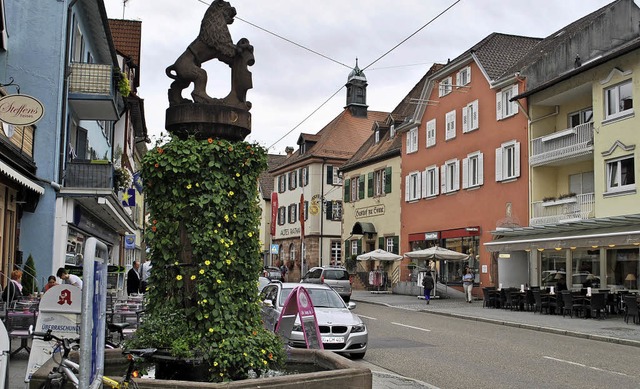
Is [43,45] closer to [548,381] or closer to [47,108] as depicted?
[47,108]

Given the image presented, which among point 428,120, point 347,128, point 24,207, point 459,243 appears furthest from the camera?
point 347,128

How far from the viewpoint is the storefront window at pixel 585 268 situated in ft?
90.8

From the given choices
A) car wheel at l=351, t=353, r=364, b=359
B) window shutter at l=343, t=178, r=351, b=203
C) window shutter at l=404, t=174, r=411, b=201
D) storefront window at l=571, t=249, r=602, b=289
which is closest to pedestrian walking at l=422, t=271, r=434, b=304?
storefront window at l=571, t=249, r=602, b=289

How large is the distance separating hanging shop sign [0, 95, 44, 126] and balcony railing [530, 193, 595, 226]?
Result: 2027cm

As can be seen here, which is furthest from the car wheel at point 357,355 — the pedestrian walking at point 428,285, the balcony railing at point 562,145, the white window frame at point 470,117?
the white window frame at point 470,117

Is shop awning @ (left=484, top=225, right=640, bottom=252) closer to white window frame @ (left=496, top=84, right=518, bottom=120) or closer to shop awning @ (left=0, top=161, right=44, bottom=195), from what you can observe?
white window frame @ (left=496, top=84, right=518, bottom=120)

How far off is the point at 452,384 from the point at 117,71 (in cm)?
1652

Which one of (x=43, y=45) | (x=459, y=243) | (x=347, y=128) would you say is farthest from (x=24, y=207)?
(x=347, y=128)

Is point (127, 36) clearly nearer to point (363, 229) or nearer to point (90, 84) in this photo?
point (90, 84)

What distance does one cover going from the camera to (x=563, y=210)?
94.4 feet

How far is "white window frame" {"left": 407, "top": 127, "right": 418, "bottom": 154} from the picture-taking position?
139 ft

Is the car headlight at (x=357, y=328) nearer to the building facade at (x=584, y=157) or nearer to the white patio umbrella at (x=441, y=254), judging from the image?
the building facade at (x=584, y=157)

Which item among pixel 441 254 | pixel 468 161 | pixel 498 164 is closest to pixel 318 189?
pixel 468 161

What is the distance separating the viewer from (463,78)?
37.6 meters
